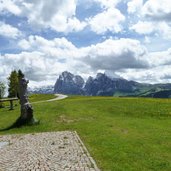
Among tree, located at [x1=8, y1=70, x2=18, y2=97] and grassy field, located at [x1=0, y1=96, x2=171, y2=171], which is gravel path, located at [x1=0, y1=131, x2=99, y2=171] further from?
tree, located at [x1=8, y1=70, x2=18, y2=97]

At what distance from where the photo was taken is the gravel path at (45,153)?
19000 millimetres

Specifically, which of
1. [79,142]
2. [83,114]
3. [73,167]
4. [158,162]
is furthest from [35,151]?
[83,114]

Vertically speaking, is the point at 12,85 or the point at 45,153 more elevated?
the point at 12,85

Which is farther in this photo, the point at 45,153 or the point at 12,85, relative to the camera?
the point at 12,85

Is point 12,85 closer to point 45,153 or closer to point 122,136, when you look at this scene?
point 122,136

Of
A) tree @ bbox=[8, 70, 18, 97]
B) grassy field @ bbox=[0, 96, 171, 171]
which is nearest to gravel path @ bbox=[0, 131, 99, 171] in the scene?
grassy field @ bbox=[0, 96, 171, 171]

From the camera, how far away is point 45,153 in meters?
22.9

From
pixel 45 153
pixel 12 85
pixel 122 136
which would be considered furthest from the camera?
pixel 12 85

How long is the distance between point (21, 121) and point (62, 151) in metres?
17.3

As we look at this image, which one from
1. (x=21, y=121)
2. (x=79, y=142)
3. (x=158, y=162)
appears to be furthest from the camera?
(x=21, y=121)

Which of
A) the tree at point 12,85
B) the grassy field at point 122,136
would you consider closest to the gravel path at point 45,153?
the grassy field at point 122,136

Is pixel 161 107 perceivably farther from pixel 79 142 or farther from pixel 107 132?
pixel 79 142

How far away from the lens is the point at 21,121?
39.4 m

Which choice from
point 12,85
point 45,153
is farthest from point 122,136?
point 12,85
